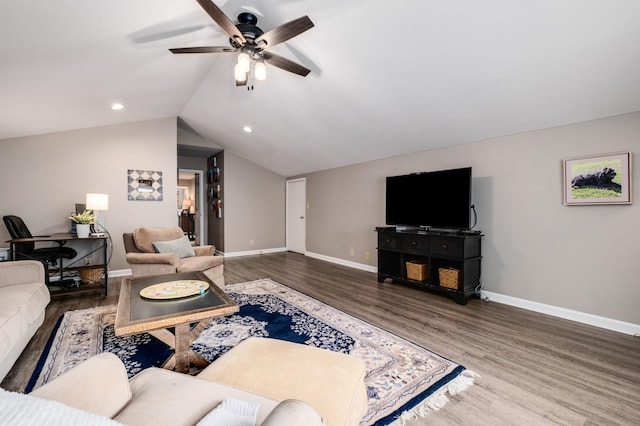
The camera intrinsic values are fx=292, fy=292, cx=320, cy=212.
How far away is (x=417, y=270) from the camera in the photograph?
392 cm

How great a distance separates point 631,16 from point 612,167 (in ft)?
4.54

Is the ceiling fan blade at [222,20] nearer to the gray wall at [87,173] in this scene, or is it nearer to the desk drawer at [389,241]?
the desk drawer at [389,241]

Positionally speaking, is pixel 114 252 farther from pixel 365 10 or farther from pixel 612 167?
pixel 612 167

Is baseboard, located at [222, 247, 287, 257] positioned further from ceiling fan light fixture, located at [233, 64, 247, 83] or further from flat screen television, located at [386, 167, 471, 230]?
ceiling fan light fixture, located at [233, 64, 247, 83]

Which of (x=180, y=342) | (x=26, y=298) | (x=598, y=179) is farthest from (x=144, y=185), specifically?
(x=598, y=179)

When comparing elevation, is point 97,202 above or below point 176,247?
above

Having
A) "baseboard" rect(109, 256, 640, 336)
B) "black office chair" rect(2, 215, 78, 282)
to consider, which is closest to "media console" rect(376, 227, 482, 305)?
"baseboard" rect(109, 256, 640, 336)

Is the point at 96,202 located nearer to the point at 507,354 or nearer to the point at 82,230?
the point at 82,230

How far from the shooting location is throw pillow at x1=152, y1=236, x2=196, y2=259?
365cm

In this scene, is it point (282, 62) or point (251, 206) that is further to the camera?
point (251, 206)

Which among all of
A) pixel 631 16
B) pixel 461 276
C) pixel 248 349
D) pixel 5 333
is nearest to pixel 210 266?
pixel 5 333

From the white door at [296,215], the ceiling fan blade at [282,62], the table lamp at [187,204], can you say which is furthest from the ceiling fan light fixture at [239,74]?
the table lamp at [187,204]

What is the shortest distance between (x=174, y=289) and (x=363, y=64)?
263 cm

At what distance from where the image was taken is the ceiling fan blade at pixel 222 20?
1786mm
